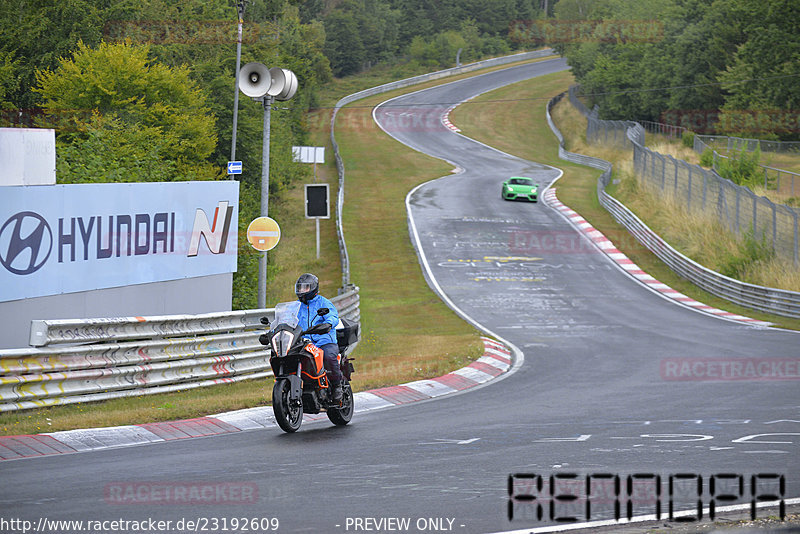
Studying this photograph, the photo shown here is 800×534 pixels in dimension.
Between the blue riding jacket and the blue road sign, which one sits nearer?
the blue riding jacket

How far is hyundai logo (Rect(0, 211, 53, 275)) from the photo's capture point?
12570 millimetres

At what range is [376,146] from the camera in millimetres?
69875

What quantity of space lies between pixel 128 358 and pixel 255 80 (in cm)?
693

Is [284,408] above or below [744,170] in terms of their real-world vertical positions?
below

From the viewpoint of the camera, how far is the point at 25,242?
1285cm

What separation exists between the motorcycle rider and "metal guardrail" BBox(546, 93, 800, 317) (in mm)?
19259

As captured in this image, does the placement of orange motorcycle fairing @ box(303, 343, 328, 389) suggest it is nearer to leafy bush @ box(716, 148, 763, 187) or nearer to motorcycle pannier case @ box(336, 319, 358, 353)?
motorcycle pannier case @ box(336, 319, 358, 353)

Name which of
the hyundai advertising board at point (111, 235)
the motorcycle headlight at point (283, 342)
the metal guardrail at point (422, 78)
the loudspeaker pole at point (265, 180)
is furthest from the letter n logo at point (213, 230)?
the metal guardrail at point (422, 78)

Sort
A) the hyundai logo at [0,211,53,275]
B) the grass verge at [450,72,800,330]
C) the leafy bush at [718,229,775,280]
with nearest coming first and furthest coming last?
the hyundai logo at [0,211,53,275], the leafy bush at [718,229,775,280], the grass verge at [450,72,800,330]

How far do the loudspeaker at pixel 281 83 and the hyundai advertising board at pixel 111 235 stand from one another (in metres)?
1.98

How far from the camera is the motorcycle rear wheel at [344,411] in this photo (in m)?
11.3

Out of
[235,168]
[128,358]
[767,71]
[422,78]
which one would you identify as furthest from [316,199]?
[422,78]

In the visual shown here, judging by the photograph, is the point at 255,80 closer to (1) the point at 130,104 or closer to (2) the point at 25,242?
(2) the point at 25,242

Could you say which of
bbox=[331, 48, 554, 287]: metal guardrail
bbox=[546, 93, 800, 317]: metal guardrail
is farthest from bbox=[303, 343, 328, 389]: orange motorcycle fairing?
bbox=[331, 48, 554, 287]: metal guardrail
